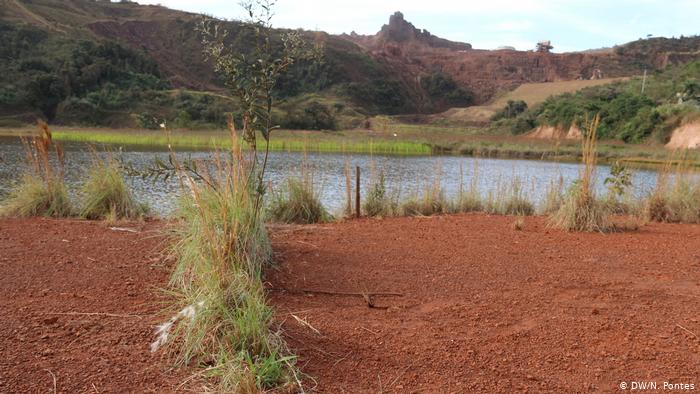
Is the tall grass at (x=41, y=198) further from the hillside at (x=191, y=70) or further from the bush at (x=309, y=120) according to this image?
the bush at (x=309, y=120)

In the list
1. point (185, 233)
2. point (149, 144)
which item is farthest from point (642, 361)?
point (149, 144)

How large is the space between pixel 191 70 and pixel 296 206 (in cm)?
7472

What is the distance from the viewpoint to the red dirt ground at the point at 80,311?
2.86 metres

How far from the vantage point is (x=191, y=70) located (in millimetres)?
77625

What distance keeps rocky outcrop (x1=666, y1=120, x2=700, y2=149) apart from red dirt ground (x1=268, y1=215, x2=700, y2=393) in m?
30.2

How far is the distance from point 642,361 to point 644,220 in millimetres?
5948

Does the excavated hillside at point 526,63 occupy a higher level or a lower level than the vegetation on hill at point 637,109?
higher

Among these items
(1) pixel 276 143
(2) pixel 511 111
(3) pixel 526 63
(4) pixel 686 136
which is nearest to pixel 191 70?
(2) pixel 511 111

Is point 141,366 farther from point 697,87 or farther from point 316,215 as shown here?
point 697,87

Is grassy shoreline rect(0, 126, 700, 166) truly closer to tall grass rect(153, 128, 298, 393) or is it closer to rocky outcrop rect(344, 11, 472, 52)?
tall grass rect(153, 128, 298, 393)

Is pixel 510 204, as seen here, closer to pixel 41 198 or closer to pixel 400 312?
pixel 400 312

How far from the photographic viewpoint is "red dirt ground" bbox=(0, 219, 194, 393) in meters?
2.86

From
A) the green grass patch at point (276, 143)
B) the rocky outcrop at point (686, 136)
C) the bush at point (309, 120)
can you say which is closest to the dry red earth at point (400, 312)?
Answer: the green grass patch at point (276, 143)

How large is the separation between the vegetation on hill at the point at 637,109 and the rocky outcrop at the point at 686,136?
0.61 m
